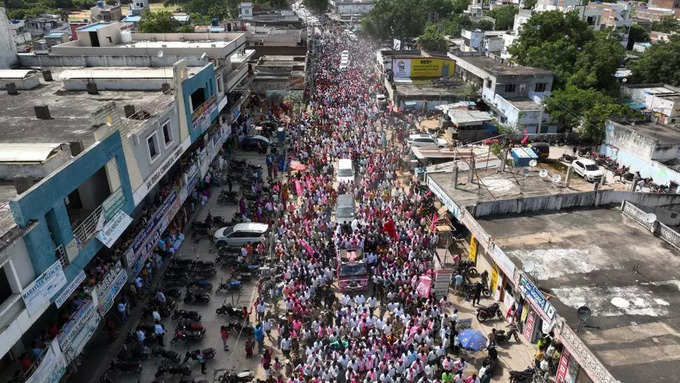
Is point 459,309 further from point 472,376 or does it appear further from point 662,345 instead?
point 662,345

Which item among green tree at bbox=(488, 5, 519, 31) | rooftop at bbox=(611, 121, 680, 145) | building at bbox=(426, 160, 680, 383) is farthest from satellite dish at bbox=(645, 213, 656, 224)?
green tree at bbox=(488, 5, 519, 31)

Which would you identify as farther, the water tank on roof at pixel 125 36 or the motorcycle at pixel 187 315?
the water tank on roof at pixel 125 36

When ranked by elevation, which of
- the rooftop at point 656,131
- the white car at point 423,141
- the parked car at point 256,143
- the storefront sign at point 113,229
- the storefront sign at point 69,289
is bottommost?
the parked car at point 256,143

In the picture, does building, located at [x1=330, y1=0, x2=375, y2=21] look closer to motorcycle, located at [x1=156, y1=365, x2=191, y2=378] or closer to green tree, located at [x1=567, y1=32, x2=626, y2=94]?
green tree, located at [x1=567, y1=32, x2=626, y2=94]

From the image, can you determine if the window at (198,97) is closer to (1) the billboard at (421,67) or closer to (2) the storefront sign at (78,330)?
(2) the storefront sign at (78,330)

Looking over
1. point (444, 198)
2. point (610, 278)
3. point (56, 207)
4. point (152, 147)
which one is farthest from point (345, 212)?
point (56, 207)

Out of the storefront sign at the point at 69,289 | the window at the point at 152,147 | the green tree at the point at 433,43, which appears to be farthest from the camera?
the green tree at the point at 433,43

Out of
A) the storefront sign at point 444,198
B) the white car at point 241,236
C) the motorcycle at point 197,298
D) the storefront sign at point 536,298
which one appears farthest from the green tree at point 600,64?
the motorcycle at point 197,298

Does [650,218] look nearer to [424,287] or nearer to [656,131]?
[424,287]
